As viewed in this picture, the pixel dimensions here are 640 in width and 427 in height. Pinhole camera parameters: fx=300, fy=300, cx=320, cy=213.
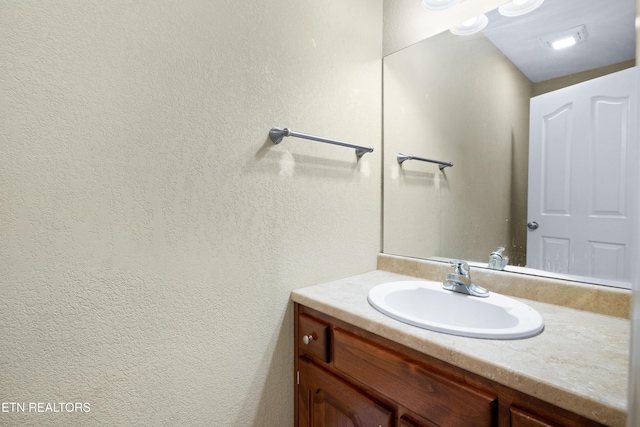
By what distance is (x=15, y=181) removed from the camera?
25.9 inches

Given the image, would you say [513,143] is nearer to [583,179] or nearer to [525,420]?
[583,179]

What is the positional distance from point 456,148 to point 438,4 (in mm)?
612

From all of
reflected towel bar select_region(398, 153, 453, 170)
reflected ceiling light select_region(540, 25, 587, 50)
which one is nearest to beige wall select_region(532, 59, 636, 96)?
reflected ceiling light select_region(540, 25, 587, 50)

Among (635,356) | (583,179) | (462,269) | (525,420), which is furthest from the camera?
(462,269)

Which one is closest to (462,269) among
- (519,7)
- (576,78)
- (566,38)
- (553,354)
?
(553,354)

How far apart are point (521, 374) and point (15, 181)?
1122mm

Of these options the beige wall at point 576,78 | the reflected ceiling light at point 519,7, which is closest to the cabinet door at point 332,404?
the beige wall at point 576,78

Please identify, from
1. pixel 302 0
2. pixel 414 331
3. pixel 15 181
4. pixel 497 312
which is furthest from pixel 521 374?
pixel 302 0

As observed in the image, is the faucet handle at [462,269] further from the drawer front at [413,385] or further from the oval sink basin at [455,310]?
the drawer front at [413,385]

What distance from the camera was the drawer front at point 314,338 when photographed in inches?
38.6

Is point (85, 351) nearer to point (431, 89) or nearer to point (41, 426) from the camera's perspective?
point (41, 426)

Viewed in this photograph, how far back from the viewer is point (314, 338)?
3.35 ft

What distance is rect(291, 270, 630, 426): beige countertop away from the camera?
20.4 inches

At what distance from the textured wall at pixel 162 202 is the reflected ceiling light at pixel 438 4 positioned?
1.32 ft
